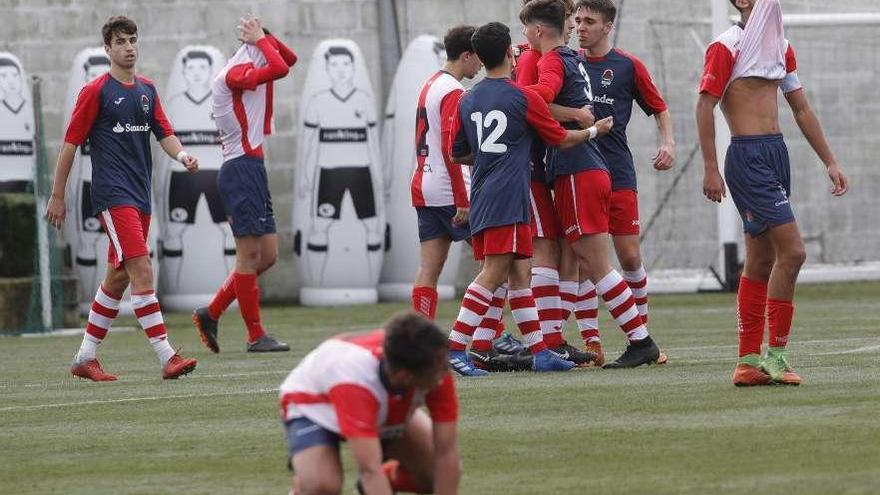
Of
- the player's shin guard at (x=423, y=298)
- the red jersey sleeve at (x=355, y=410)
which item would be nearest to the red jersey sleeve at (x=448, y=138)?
the player's shin guard at (x=423, y=298)

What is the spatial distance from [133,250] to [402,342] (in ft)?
18.8

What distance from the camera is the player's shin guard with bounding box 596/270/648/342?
10055 millimetres

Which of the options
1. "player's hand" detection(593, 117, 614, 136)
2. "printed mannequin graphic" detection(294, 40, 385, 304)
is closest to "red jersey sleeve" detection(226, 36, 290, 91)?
"player's hand" detection(593, 117, 614, 136)

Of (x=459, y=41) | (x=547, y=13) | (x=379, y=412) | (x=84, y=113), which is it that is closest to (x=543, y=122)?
(x=547, y=13)

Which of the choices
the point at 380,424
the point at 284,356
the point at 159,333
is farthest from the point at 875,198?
the point at 380,424

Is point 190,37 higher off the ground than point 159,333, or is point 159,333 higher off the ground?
point 190,37

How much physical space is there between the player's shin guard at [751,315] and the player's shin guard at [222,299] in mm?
5074

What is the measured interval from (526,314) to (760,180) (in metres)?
1.92

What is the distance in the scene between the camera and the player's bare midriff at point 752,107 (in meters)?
8.76

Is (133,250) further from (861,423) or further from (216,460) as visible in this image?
(861,423)

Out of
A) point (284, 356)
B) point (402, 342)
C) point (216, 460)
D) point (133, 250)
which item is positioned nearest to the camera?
point (402, 342)

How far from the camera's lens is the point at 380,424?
5.55 m

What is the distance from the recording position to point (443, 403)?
559cm

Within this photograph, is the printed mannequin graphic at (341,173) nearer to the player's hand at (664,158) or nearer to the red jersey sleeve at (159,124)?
the red jersey sleeve at (159,124)
